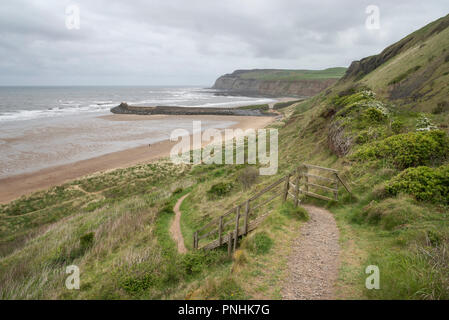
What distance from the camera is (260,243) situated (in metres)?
7.54

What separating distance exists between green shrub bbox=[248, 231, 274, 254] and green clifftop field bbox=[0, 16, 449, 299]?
1.6 inches

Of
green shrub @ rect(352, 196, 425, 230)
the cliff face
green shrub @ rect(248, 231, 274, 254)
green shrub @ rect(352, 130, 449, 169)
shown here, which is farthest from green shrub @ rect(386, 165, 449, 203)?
the cliff face

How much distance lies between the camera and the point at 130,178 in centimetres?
2444

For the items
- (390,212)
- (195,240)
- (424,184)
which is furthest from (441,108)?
(195,240)

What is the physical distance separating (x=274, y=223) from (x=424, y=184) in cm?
509

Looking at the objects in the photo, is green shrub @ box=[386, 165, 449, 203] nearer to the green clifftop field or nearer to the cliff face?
the green clifftop field

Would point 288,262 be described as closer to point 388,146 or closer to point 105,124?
point 388,146

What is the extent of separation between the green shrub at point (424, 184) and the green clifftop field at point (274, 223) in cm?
4

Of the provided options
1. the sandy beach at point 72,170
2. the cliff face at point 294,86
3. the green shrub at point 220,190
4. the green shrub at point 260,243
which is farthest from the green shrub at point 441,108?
the cliff face at point 294,86

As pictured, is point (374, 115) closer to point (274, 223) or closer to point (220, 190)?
point (220, 190)

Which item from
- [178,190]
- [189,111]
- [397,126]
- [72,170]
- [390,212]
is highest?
[189,111]

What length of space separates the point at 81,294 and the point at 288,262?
279 inches

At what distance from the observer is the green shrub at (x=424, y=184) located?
7.70m
